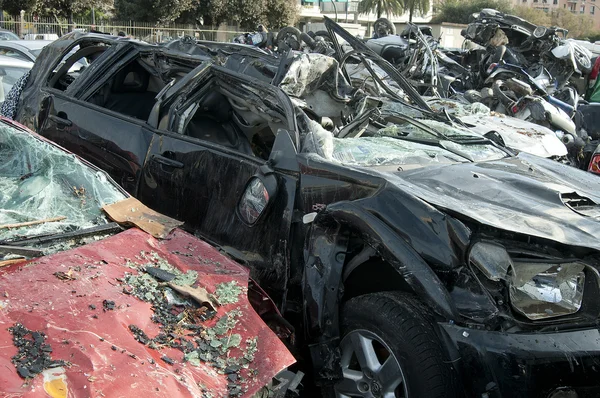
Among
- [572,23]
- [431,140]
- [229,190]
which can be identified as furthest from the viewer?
[572,23]

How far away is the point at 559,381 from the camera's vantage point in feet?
7.93

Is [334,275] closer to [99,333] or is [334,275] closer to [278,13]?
[99,333]

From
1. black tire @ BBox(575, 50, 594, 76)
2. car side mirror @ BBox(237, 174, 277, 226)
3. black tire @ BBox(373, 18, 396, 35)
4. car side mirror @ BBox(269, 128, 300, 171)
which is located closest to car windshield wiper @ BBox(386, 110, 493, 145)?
car side mirror @ BBox(269, 128, 300, 171)

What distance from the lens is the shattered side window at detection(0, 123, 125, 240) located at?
9.79 feet

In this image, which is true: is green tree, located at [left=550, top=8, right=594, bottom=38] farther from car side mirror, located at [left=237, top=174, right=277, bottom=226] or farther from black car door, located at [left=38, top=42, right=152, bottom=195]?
car side mirror, located at [left=237, top=174, right=277, bottom=226]

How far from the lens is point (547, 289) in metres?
2.66

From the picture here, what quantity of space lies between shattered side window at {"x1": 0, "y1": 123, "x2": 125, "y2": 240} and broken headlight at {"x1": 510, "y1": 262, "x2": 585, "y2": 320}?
201cm

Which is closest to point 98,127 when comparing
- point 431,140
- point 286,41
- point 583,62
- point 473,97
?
point 431,140

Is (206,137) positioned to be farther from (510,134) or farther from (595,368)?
(510,134)

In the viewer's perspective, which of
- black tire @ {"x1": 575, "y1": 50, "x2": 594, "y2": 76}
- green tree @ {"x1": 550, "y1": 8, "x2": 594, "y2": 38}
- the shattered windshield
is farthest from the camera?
green tree @ {"x1": 550, "y1": 8, "x2": 594, "y2": 38}

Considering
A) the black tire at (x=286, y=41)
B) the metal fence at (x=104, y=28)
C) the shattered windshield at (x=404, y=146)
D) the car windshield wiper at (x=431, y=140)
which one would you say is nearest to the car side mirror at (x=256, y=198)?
the shattered windshield at (x=404, y=146)

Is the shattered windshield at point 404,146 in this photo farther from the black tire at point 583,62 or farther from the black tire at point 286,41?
the black tire at point 583,62

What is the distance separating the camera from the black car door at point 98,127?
4406 millimetres

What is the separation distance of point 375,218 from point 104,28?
99.9 feet
